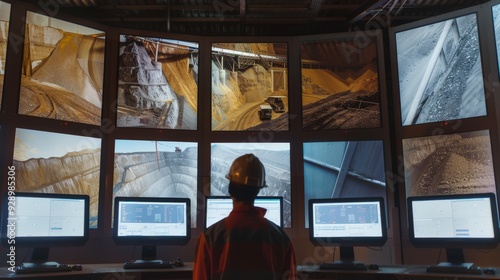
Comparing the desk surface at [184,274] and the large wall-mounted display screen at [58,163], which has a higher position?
the large wall-mounted display screen at [58,163]

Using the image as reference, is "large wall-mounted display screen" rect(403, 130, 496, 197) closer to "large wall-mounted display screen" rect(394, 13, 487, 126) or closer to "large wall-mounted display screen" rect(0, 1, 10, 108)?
"large wall-mounted display screen" rect(394, 13, 487, 126)

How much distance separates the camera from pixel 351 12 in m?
4.70

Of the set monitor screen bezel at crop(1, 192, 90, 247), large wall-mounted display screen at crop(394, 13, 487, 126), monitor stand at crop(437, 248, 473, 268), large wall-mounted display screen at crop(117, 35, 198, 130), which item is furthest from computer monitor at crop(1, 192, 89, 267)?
large wall-mounted display screen at crop(394, 13, 487, 126)

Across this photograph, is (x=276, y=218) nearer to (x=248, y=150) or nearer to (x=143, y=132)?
(x=248, y=150)

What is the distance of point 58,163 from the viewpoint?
128 inches

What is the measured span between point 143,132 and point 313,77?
5.19 feet

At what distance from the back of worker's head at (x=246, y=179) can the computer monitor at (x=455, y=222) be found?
1834 millimetres

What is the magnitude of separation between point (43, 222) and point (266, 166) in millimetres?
1811

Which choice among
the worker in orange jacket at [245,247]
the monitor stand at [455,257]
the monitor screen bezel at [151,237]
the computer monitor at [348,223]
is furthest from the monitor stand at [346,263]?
the worker in orange jacket at [245,247]

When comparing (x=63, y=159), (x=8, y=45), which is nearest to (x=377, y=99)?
(x=63, y=159)

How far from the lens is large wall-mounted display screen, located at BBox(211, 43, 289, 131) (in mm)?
3879

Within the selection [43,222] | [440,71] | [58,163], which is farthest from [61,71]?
[440,71]

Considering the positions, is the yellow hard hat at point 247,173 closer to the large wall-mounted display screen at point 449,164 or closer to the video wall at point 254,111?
the video wall at point 254,111

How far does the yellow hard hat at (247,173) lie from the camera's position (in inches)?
66.0
